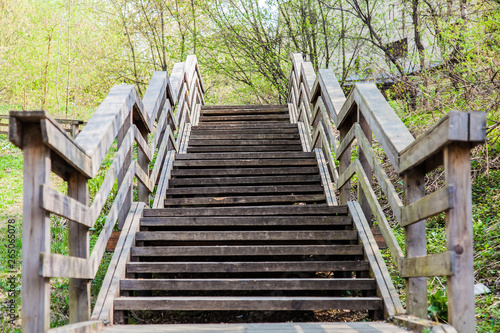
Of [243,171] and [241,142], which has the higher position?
[241,142]

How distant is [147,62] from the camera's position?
10.6m

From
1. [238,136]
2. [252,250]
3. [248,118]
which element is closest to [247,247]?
[252,250]

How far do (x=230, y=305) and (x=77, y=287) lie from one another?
33.5 inches

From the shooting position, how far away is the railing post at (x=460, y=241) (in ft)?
6.19

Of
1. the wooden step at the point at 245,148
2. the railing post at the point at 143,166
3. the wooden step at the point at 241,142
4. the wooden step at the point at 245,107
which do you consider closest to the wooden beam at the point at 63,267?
the railing post at the point at 143,166

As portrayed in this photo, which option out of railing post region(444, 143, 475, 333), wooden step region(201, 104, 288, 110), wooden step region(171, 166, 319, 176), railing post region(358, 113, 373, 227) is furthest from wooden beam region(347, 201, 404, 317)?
wooden step region(201, 104, 288, 110)

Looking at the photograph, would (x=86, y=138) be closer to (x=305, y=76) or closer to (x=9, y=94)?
(x=305, y=76)

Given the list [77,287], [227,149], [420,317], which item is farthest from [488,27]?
[77,287]

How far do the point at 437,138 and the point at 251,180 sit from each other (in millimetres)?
2591

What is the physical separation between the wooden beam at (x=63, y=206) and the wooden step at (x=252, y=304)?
1.99ft

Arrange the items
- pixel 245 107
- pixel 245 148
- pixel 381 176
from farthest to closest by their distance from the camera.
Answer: pixel 245 107 → pixel 245 148 → pixel 381 176

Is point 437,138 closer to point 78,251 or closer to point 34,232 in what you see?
point 34,232

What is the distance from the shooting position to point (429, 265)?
6.88 ft

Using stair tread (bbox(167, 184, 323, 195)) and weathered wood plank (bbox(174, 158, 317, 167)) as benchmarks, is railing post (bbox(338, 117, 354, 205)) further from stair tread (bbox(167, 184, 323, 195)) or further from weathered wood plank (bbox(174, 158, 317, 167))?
weathered wood plank (bbox(174, 158, 317, 167))
